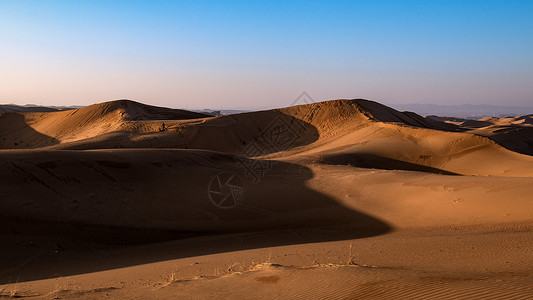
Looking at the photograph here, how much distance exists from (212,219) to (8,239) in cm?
504

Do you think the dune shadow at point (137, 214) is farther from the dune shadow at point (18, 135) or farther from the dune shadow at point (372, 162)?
the dune shadow at point (18, 135)

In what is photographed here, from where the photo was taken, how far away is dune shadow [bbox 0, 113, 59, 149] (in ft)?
108

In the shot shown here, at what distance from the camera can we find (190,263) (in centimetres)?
702

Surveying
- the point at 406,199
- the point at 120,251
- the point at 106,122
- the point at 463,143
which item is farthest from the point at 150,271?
the point at 106,122

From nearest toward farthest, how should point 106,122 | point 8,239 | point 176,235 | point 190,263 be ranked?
point 190,263
point 8,239
point 176,235
point 106,122

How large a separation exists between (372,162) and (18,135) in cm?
3378

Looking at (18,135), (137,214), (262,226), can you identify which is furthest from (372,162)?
(18,135)

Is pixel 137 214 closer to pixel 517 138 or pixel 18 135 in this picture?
pixel 517 138

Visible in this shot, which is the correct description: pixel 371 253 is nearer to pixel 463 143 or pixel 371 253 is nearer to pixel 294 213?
pixel 294 213

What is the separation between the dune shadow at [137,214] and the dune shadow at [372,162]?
6429 mm

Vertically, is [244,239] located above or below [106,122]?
below

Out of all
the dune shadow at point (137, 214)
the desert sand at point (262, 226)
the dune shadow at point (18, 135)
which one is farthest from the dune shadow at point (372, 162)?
the dune shadow at point (18, 135)

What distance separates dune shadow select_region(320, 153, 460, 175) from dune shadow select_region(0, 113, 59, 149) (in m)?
24.9

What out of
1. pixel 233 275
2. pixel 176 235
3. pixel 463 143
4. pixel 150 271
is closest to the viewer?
pixel 233 275
